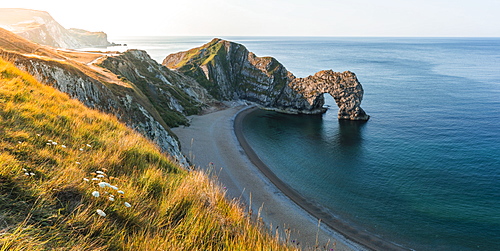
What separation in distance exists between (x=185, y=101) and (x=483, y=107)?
83.9m

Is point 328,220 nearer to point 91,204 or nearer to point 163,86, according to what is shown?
point 91,204

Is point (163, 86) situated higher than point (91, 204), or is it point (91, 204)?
point (91, 204)

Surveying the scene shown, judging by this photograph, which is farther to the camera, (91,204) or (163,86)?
(163,86)

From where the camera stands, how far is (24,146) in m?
6.09

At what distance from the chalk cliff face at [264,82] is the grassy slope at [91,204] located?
76751 millimetres

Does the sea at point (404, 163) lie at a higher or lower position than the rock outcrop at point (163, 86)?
lower

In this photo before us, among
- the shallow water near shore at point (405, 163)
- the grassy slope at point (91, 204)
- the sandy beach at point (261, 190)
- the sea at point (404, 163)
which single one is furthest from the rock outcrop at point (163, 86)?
the grassy slope at point (91, 204)

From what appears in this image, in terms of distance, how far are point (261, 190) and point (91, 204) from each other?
3477 centimetres

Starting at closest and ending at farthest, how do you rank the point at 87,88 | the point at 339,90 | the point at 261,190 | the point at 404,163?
1. the point at 87,88
2. the point at 261,190
3. the point at 404,163
4. the point at 339,90

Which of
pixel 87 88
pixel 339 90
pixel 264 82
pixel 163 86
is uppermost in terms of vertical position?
pixel 87 88

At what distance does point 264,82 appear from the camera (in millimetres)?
98562

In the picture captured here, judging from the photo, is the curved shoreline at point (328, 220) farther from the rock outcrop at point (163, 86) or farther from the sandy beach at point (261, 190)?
the rock outcrop at point (163, 86)

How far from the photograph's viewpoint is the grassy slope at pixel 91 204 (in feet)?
13.1

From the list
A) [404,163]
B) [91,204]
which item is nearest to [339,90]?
[404,163]
